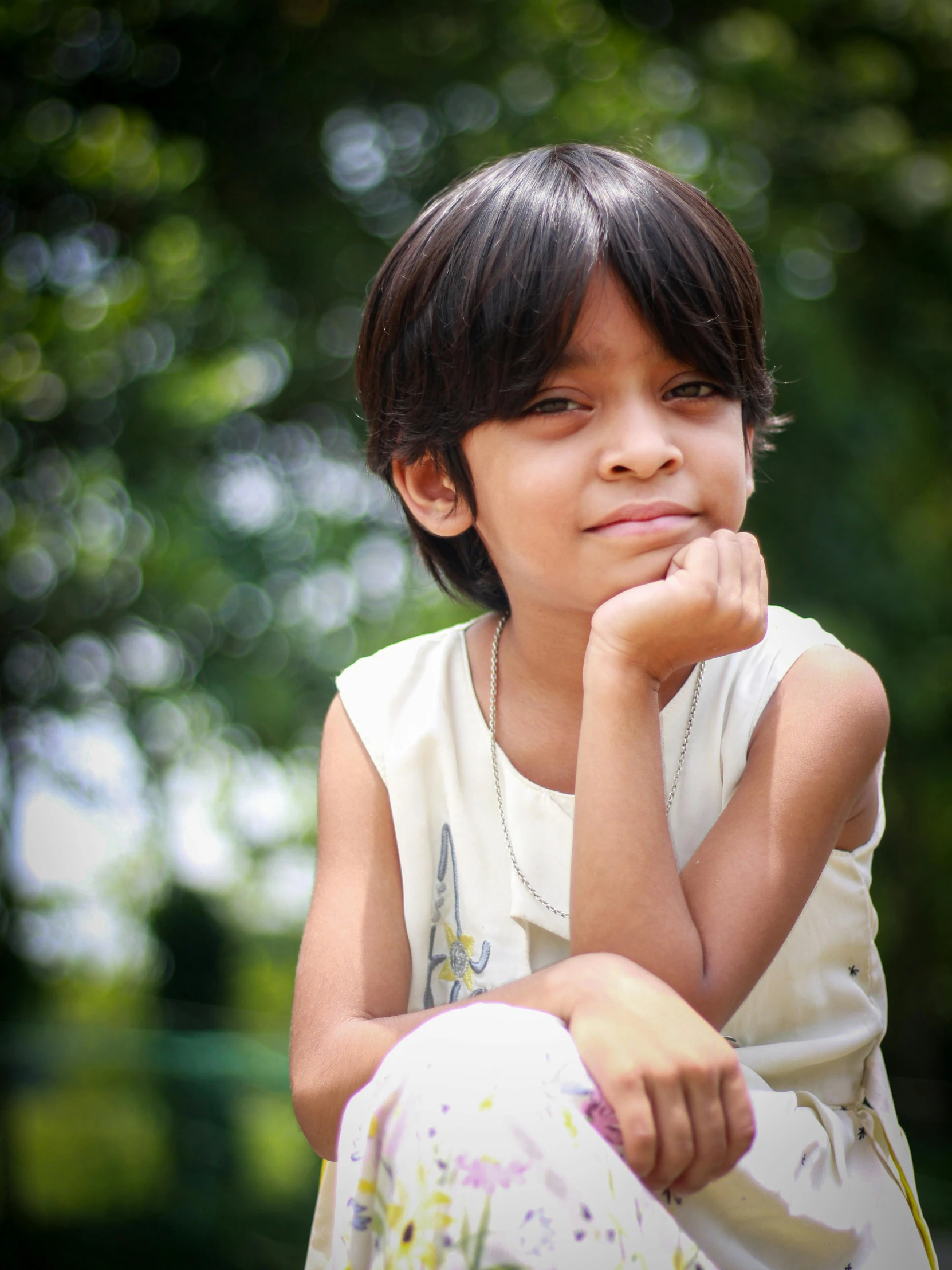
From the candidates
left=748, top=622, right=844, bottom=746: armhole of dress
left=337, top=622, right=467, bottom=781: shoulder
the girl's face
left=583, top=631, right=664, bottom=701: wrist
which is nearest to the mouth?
the girl's face

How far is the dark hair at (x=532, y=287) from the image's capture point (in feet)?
4.21

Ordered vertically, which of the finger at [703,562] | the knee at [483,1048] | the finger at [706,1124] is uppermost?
the finger at [703,562]

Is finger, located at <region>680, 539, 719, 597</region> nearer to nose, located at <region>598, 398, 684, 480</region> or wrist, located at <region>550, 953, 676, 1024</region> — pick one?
nose, located at <region>598, 398, 684, 480</region>

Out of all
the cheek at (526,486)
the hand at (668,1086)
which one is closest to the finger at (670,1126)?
the hand at (668,1086)

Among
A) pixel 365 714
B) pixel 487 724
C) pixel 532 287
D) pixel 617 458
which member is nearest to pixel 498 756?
pixel 487 724

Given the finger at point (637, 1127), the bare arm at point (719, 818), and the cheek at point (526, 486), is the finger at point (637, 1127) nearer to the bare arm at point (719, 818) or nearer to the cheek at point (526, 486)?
the bare arm at point (719, 818)

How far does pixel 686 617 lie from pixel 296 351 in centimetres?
396

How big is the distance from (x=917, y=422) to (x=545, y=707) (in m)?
3.50

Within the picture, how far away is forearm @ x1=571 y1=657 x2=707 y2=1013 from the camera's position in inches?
43.7

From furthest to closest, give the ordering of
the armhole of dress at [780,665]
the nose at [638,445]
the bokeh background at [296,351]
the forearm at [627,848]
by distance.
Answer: the bokeh background at [296,351], the armhole of dress at [780,665], the nose at [638,445], the forearm at [627,848]

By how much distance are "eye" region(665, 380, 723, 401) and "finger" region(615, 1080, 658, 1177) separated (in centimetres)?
74

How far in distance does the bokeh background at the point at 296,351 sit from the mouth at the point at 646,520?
287cm

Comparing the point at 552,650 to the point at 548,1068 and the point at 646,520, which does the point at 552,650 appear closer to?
the point at 646,520

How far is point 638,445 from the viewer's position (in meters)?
1.23
